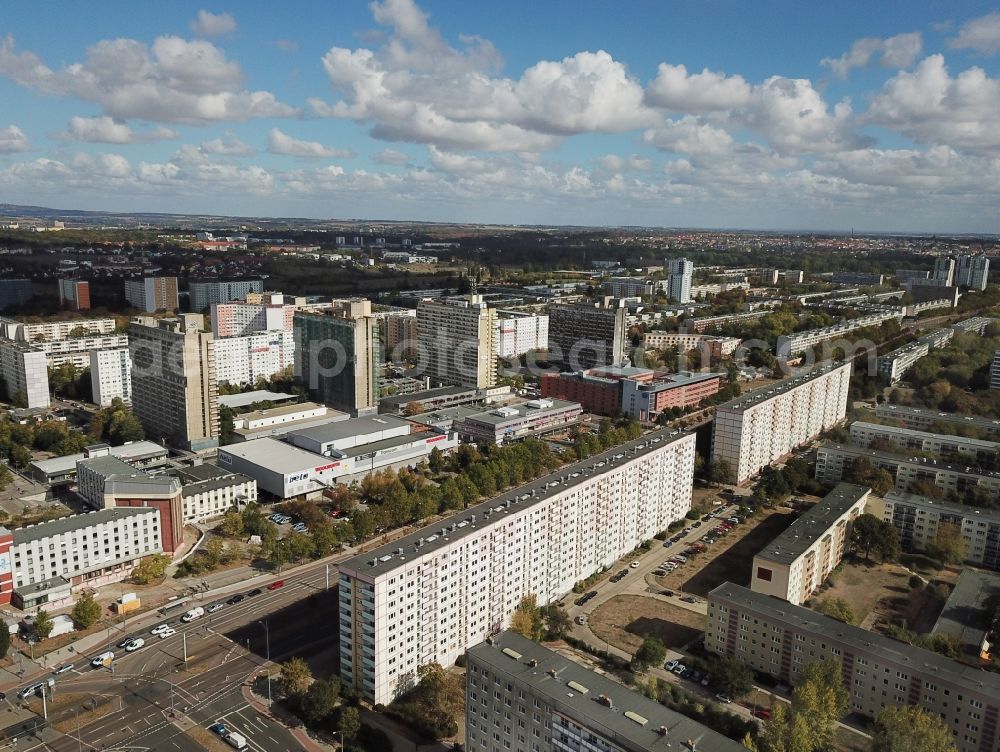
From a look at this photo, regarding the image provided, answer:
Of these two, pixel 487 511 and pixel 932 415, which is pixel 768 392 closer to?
pixel 932 415

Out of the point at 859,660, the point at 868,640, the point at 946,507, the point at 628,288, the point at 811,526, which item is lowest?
the point at 859,660

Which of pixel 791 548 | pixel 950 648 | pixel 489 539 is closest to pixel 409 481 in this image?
pixel 489 539

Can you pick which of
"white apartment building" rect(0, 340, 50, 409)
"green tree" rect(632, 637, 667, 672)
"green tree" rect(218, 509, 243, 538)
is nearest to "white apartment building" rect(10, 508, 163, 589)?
"green tree" rect(218, 509, 243, 538)

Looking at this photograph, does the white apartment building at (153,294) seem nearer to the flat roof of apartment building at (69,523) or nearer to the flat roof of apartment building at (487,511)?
the flat roof of apartment building at (69,523)

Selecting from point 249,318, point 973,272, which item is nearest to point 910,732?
point 249,318

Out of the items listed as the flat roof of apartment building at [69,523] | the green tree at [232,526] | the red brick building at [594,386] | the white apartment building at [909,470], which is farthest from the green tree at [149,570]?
the red brick building at [594,386]

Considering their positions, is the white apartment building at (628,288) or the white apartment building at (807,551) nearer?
the white apartment building at (807,551)
